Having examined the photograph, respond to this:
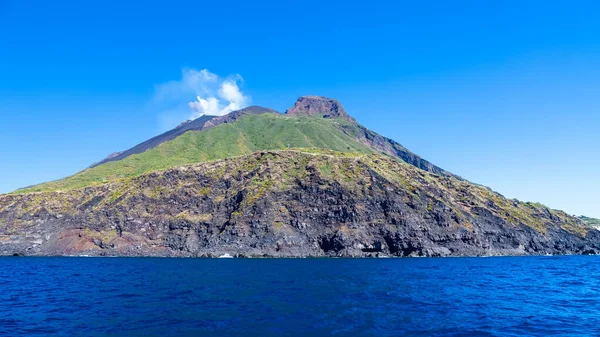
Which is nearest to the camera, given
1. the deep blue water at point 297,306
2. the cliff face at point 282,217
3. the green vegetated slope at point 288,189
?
the deep blue water at point 297,306

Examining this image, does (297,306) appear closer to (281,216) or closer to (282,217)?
(282,217)

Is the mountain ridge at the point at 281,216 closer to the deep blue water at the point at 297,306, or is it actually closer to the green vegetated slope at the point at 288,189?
the green vegetated slope at the point at 288,189

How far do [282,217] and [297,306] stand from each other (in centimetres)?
9819

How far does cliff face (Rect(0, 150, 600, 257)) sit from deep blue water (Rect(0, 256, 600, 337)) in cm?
6992

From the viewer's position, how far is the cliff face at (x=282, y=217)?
131 metres

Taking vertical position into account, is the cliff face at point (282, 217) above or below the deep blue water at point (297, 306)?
above

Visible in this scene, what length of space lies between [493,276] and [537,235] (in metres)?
107

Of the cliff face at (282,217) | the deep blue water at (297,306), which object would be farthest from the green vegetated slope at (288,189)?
the deep blue water at (297,306)

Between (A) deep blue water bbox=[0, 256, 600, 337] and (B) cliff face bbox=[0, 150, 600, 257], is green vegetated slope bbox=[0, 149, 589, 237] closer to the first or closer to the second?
(B) cliff face bbox=[0, 150, 600, 257]

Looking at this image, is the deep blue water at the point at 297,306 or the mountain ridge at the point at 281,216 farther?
the mountain ridge at the point at 281,216

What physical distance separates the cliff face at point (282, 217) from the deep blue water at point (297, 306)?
69.9 m

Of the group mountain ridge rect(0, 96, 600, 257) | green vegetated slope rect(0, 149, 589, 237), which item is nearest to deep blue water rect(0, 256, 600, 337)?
mountain ridge rect(0, 96, 600, 257)

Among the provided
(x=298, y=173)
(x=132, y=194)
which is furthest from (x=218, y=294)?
(x=132, y=194)

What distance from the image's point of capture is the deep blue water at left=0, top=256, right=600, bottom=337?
30.2 m
